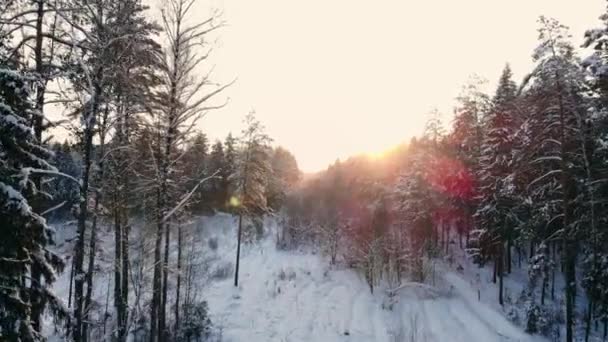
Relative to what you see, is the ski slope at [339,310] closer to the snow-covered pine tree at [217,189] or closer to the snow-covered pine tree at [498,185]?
the snow-covered pine tree at [498,185]

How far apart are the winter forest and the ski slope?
0.52 feet

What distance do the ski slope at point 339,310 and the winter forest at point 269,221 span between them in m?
0.16

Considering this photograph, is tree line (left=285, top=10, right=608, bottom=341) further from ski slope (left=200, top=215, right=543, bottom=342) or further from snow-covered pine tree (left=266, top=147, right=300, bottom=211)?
snow-covered pine tree (left=266, top=147, right=300, bottom=211)

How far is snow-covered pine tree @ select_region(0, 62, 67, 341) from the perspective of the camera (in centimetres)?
814

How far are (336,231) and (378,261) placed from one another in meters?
9.93

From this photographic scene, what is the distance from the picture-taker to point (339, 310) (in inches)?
1161

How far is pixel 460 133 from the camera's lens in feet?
148

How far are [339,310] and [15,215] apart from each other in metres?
23.8

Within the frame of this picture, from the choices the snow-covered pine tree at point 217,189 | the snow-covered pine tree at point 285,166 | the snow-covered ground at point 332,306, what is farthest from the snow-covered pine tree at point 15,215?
the snow-covered pine tree at point 285,166

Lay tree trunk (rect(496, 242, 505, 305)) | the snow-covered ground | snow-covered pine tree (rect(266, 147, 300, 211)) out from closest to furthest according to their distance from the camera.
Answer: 1. the snow-covered ground
2. tree trunk (rect(496, 242, 505, 305))
3. snow-covered pine tree (rect(266, 147, 300, 211))

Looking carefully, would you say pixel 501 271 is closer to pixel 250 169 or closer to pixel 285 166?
pixel 250 169

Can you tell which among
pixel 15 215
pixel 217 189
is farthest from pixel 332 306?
pixel 217 189

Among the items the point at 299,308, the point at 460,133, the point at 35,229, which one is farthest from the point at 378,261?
the point at 35,229

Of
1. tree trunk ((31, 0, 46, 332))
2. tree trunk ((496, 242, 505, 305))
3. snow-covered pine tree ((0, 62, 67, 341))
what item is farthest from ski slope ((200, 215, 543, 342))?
snow-covered pine tree ((0, 62, 67, 341))
